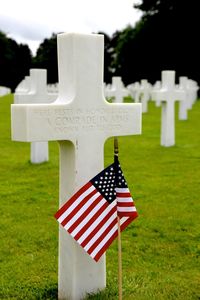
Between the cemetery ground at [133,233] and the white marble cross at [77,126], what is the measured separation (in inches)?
8.0

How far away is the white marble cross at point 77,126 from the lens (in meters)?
3.40

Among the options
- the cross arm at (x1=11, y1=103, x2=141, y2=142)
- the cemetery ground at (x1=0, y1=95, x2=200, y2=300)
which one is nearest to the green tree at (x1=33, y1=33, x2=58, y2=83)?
the cemetery ground at (x1=0, y1=95, x2=200, y2=300)

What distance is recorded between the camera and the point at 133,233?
527cm

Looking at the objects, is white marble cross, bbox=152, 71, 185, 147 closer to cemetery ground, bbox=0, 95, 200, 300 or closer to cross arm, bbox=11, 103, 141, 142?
cemetery ground, bbox=0, 95, 200, 300

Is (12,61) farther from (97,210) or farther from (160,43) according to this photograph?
(97,210)

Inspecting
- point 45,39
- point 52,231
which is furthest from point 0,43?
point 52,231

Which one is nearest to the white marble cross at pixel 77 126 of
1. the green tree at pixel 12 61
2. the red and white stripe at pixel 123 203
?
the red and white stripe at pixel 123 203

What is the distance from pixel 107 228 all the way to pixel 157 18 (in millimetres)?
38191

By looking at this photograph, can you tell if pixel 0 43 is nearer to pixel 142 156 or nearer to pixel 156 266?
pixel 142 156

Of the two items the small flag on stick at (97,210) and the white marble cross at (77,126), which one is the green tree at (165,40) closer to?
the white marble cross at (77,126)

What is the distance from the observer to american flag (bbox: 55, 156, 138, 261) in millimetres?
3359

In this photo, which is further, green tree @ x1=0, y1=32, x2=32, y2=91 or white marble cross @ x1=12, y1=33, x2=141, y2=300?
green tree @ x1=0, y1=32, x2=32, y2=91

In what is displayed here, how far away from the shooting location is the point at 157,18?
39.9 meters

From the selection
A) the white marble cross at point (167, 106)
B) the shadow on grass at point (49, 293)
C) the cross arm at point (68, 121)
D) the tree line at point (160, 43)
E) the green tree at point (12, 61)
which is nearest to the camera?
the cross arm at point (68, 121)
